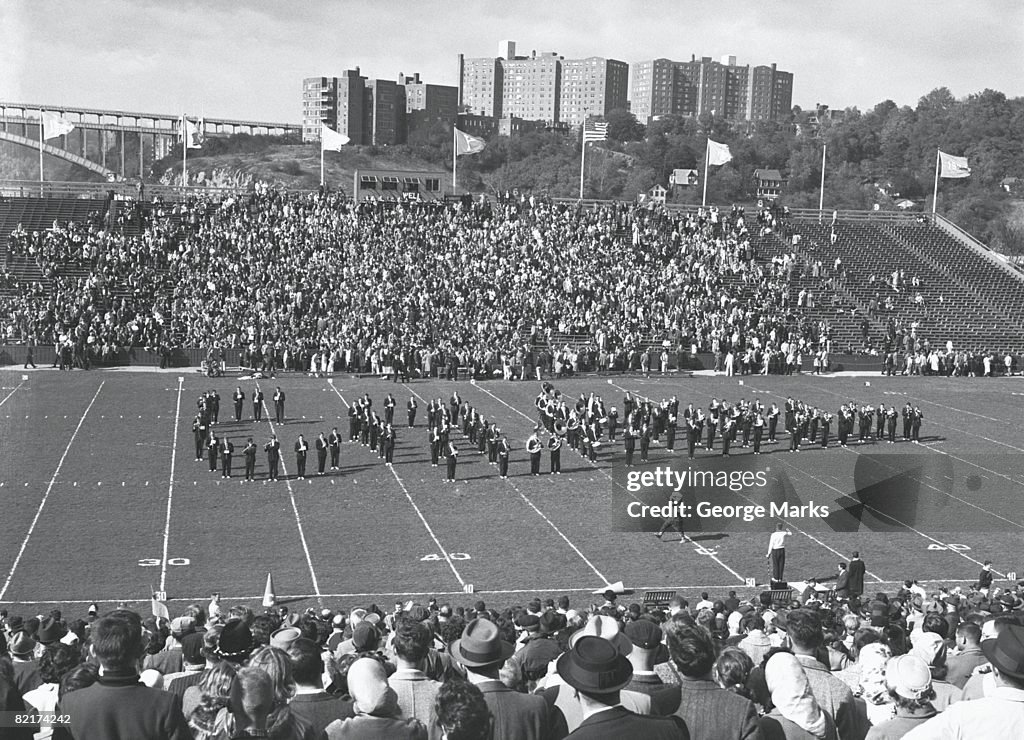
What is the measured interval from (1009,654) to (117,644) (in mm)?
3389

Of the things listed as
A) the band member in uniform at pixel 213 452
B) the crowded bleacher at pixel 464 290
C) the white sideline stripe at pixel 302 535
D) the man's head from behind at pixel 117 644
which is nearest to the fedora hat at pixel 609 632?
the man's head from behind at pixel 117 644

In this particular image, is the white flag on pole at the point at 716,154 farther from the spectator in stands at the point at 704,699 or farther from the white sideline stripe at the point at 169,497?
the spectator in stands at the point at 704,699

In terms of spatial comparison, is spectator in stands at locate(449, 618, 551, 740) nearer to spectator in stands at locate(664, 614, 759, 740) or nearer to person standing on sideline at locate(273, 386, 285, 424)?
spectator in stands at locate(664, 614, 759, 740)

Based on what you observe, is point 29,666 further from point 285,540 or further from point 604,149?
point 604,149

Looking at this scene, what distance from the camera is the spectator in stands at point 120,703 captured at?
4.83 metres

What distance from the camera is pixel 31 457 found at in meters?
25.5

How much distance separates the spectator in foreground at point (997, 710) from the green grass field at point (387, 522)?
1239 centimetres

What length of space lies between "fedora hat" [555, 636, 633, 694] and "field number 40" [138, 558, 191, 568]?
14571 mm

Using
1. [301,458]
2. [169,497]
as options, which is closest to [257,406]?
[301,458]

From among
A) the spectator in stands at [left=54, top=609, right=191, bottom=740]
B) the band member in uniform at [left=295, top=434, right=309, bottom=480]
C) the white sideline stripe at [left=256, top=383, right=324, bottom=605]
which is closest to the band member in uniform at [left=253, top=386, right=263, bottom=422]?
the white sideline stripe at [left=256, top=383, right=324, bottom=605]

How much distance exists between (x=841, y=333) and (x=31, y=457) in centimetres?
3158

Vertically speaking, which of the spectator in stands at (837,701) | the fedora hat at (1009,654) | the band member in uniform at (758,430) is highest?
the fedora hat at (1009,654)

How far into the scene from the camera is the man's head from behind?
196 inches

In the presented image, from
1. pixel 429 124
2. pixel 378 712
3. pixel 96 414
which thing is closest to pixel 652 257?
pixel 96 414
